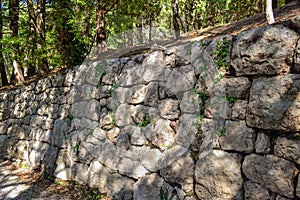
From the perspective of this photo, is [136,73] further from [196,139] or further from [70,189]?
[70,189]

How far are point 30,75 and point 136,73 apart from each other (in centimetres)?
865

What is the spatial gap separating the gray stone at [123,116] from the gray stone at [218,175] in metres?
1.35

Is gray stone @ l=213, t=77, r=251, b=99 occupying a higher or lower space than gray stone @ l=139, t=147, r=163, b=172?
higher

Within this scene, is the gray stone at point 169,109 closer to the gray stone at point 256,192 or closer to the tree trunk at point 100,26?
the gray stone at point 256,192

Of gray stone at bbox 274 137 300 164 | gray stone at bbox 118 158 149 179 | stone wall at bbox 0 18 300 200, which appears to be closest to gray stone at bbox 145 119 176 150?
stone wall at bbox 0 18 300 200

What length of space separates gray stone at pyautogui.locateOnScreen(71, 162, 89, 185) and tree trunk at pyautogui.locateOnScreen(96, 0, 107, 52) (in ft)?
14.4

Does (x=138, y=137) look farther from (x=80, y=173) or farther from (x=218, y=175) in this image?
(x=80, y=173)

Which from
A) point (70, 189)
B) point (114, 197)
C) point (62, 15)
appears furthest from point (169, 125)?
point (62, 15)

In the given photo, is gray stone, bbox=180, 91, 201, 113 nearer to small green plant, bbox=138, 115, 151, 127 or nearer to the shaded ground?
small green plant, bbox=138, 115, 151, 127

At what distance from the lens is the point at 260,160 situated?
2.15 m

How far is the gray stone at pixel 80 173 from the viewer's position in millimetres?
4125

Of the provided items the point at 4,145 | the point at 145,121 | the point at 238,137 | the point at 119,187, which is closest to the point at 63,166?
the point at 119,187

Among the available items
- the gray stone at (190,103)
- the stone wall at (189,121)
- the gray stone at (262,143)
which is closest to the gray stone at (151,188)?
the stone wall at (189,121)

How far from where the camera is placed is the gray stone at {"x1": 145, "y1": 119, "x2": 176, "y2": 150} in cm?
300
